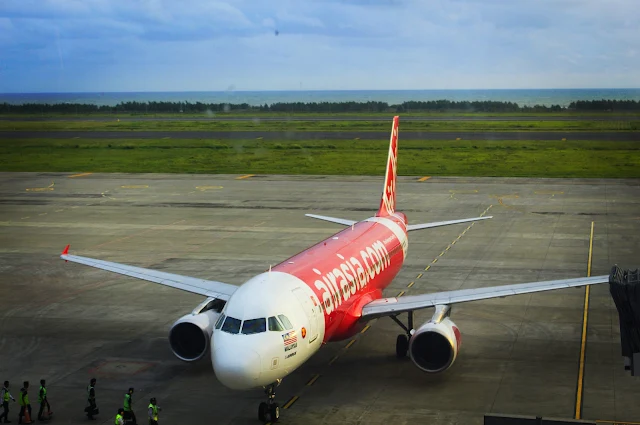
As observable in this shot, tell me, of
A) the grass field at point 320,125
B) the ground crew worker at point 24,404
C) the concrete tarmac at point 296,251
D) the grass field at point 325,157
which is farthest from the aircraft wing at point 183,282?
the grass field at point 320,125

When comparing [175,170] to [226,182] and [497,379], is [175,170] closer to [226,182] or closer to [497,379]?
[226,182]

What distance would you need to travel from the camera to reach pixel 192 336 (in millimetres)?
31812

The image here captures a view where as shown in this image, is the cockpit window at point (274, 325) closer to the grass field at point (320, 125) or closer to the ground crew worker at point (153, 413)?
the ground crew worker at point (153, 413)

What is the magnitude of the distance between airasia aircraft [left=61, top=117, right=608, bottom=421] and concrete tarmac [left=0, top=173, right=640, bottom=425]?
1.52 metres

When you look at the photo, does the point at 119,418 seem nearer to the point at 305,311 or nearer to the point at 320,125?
the point at 305,311

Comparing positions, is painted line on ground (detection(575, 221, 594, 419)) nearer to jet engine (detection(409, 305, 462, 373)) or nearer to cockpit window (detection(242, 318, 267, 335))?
jet engine (detection(409, 305, 462, 373))

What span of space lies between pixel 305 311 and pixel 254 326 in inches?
97.1

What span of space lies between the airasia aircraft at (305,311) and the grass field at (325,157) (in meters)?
64.2

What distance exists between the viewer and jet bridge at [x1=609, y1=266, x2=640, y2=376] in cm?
2288

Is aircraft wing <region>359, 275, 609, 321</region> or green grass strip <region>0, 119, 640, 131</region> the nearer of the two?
aircraft wing <region>359, 275, 609, 321</region>

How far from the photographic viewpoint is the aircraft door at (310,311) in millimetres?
28344

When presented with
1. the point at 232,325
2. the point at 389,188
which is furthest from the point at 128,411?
the point at 389,188

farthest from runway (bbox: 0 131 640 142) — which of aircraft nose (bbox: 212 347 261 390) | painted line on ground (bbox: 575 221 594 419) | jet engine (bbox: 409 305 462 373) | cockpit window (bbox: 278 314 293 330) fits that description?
aircraft nose (bbox: 212 347 261 390)

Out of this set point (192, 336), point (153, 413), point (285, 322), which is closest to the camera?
point (153, 413)
